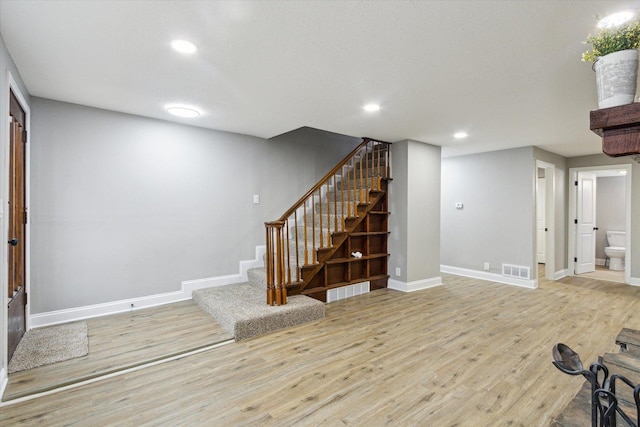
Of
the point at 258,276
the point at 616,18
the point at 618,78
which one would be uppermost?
the point at 616,18

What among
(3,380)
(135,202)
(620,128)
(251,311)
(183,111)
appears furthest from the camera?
(135,202)

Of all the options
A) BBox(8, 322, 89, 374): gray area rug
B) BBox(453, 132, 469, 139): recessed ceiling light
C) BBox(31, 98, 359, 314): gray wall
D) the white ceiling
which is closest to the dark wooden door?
BBox(8, 322, 89, 374): gray area rug

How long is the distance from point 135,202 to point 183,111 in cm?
122

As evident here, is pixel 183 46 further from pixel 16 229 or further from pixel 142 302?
pixel 142 302

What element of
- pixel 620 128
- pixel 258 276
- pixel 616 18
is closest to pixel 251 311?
pixel 258 276

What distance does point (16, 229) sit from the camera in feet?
8.81

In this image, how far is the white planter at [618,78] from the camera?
0.98 m

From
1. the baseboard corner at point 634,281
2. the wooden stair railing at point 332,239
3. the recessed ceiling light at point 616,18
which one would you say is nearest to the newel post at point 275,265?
the wooden stair railing at point 332,239

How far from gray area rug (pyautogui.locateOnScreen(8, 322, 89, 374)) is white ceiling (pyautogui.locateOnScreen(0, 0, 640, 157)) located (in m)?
2.30

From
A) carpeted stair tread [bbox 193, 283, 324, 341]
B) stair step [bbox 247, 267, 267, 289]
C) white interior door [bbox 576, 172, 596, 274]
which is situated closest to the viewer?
carpeted stair tread [bbox 193, 283, 324, 341]

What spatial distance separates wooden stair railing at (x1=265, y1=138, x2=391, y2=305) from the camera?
351 cm

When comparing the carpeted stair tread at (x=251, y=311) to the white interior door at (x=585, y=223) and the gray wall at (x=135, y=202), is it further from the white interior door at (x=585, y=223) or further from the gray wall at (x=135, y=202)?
the white interior door at (x=585, y=223)

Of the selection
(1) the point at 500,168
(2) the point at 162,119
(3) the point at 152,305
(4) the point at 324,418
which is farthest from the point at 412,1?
(1) the point at 500,168

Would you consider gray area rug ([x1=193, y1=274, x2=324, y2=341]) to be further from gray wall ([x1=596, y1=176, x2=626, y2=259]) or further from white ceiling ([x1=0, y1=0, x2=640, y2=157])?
gray wall ([x1=596, y1=176, x2=626, y2=259])
